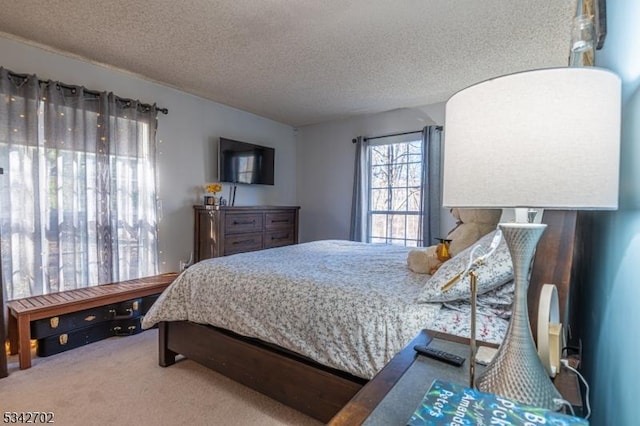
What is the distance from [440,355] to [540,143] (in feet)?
2.03

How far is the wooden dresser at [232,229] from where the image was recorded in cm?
371

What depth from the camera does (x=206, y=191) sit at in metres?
4.03

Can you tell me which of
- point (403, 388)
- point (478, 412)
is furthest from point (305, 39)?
point (478, 412)

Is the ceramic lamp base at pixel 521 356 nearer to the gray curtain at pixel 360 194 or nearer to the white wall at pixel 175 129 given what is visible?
the white wall at pixel 175 129

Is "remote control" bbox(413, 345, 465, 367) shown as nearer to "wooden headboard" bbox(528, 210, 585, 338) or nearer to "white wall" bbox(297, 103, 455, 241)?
"wooden headboard" bbox(528, 210, 585, 338)

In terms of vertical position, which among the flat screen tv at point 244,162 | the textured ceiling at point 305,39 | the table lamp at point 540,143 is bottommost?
the table lamp at point 540,143

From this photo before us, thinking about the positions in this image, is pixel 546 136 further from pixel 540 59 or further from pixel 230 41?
pixel 540 59

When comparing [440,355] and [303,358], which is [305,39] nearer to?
[303,358]

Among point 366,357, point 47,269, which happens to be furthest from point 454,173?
point 47,269

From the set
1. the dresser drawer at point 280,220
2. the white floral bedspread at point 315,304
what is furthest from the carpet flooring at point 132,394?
the dresser drawer at point 280,220

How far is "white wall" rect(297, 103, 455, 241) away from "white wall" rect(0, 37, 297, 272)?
95 centimetres

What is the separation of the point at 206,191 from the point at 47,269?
5.84 ft

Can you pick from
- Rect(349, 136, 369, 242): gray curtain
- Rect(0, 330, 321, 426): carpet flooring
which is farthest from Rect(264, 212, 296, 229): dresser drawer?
Rect(0, 330, 321, 426): carpet flooring

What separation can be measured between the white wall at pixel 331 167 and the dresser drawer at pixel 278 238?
0.62 meters
